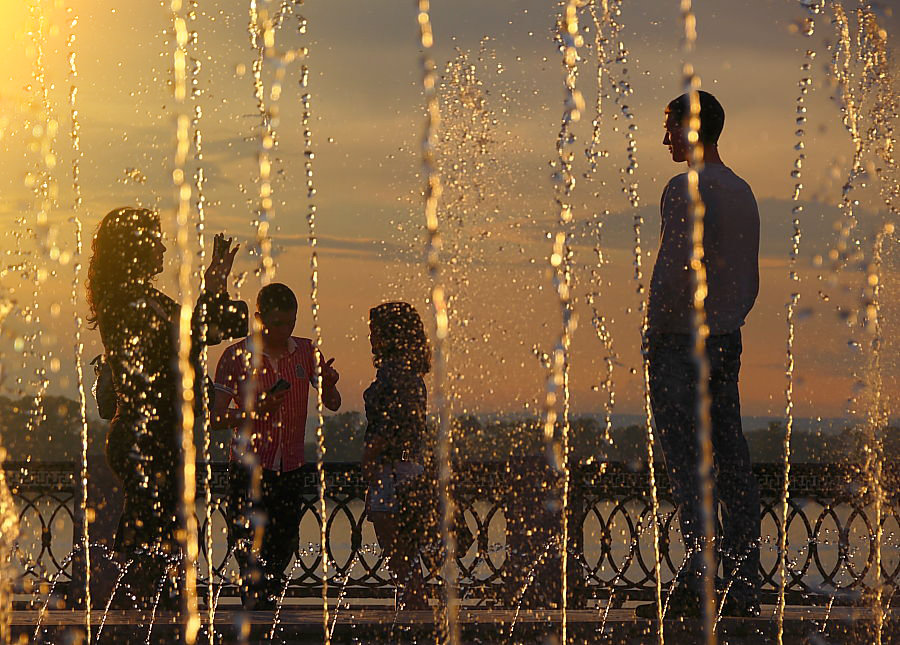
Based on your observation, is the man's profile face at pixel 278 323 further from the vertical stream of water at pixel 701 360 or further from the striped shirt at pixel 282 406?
the vertical stream of water at pixel 701 360

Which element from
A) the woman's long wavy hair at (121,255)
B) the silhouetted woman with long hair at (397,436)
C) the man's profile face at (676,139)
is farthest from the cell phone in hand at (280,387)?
the man's profile face at (676,139)

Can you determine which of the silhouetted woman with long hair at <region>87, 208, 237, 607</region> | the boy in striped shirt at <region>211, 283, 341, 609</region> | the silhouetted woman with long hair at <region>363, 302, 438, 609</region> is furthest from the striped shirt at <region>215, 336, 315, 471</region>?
the silhouetted woman with long hair at <region>87, 208, 237, 607</region>

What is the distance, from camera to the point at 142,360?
5.84 meters

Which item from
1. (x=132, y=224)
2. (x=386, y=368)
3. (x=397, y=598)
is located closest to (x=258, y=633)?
(x=397, y=598)

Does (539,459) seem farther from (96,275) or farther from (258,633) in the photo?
(96,275)

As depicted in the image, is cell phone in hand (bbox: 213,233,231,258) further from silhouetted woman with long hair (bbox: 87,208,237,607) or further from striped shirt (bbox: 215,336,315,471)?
striped shirt (bbox: 215,336,315,471)

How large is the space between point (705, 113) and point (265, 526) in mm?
2695

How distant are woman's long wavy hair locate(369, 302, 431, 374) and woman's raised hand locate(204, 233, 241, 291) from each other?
0.74m

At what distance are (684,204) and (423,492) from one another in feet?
5.94

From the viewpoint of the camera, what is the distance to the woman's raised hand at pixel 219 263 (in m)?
6.00

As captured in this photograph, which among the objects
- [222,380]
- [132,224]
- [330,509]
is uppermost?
[132,224]

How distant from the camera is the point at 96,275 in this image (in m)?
5.91

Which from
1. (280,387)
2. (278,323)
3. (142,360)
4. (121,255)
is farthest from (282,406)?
(121,255)

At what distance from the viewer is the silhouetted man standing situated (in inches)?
225
